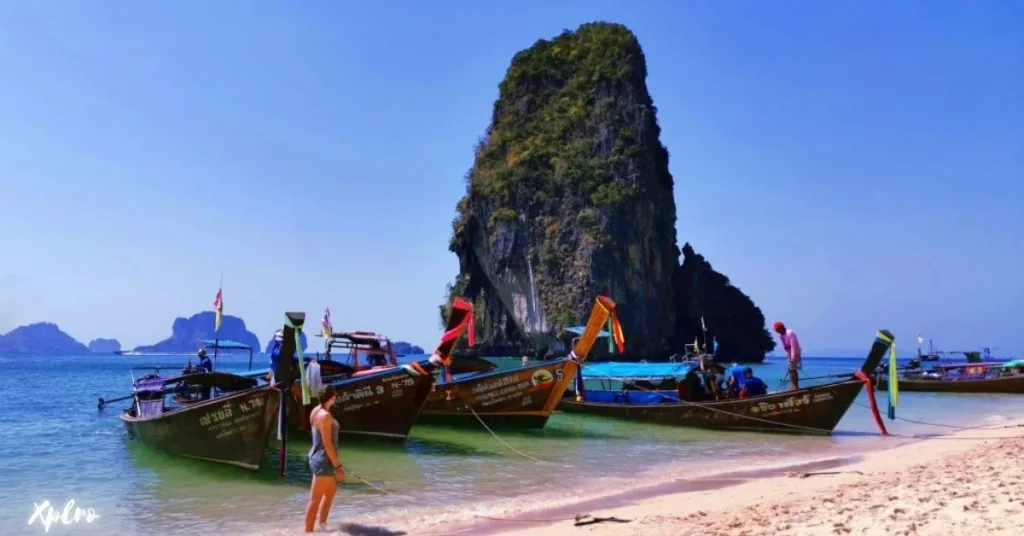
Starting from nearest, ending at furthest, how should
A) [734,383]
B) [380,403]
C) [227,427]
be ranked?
[227,427], [380,403], [734,383]

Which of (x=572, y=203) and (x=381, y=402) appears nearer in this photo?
(x=381, y=402)

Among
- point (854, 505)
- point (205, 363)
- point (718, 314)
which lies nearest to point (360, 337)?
point (205, 363)

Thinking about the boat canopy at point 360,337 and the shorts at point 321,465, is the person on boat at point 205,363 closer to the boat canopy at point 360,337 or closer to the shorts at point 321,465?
the boat canopy at point 360,337

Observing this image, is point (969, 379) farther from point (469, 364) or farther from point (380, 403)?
point (380, 403)

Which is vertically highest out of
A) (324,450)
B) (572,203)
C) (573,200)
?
(573,200)

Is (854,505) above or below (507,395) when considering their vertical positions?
below

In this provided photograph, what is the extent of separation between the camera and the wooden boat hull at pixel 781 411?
580 inches

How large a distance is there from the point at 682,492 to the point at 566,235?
53750 millimetres

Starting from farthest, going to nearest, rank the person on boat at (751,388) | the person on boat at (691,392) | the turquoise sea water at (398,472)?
the person on boat at (691,392), the person on boat at (751,388), the turquoise sea water at (398,472)

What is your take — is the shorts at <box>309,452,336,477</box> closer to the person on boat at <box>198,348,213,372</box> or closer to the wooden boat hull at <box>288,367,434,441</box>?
the wooden boat hull at <box>288,367,434,441</box>

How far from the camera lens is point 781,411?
15242mm

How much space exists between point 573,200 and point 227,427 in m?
54.0

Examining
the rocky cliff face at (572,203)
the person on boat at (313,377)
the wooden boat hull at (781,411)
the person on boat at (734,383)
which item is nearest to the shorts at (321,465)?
the person on boat at (313,377)

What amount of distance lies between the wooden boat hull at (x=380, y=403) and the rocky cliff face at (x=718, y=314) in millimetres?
61309
